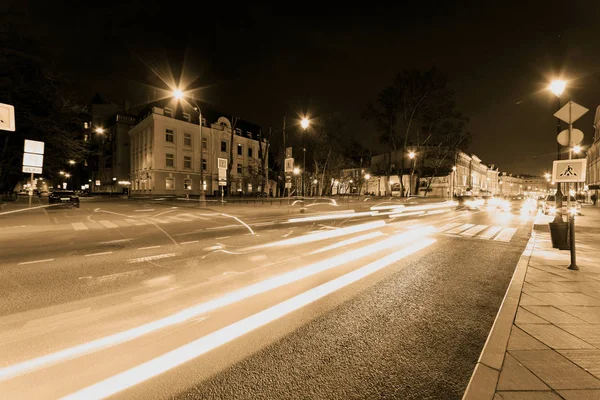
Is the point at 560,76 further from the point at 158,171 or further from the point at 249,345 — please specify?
the point at 158,171

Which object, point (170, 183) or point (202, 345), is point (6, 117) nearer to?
point (202, 345)

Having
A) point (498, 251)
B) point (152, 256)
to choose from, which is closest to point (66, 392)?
point (152, 256)

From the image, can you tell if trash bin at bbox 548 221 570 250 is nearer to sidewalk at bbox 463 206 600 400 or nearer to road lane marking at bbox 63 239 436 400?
sidewalk at bbox 463 206 600 400

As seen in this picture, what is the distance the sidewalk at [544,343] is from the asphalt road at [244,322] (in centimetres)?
20

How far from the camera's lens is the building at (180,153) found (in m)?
40.5

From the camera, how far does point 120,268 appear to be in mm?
6145

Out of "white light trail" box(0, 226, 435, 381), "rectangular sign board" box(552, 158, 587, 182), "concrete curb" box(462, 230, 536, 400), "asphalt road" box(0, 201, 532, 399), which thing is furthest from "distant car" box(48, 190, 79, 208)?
"rectangular sign board" box(552, 158, 587, 182)

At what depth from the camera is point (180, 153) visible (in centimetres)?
4272

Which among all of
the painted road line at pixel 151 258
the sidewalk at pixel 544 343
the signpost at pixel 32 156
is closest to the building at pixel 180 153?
the signpost at pixel 32 156

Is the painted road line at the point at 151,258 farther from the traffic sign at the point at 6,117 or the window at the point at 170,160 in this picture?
the window at the point at 170,160

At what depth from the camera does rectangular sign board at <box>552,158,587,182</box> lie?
675cm

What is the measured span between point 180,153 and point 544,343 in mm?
46058

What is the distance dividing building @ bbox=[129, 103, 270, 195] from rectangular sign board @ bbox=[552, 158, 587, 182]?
120ft

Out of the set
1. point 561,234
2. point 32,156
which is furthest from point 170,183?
point 561,234
